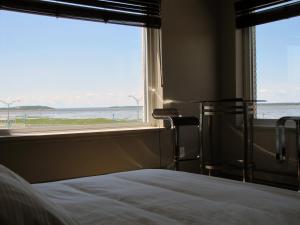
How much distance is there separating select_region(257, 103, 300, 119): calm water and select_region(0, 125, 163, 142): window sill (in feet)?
3.75

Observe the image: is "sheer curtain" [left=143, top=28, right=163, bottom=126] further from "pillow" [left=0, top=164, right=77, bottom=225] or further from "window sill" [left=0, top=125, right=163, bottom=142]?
"pillow" [left=0, top=164, right=77, bottom=225]

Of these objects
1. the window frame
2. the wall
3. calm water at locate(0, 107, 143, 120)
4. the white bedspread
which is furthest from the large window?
the white bedspread

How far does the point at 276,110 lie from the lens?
369cm

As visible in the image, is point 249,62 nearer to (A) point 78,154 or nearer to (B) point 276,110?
(B) point 276,110

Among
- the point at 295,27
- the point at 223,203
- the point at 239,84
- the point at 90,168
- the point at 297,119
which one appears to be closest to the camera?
the point at 223,203

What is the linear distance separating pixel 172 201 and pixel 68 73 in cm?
213

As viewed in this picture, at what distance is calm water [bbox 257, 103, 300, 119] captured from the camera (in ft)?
11.5

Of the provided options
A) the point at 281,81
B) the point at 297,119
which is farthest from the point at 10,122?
the point at 281,81

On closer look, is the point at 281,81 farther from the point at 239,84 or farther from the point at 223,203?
the point at 223,203

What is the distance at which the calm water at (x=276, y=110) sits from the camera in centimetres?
352

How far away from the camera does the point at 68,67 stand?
3.26 metres

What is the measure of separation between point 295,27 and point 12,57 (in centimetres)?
265

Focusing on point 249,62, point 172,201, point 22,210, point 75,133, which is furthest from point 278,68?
point 22,210

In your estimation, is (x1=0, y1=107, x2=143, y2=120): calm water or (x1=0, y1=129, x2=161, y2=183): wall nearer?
(x1=0, y1=129, x2=161, y2=183): wall
